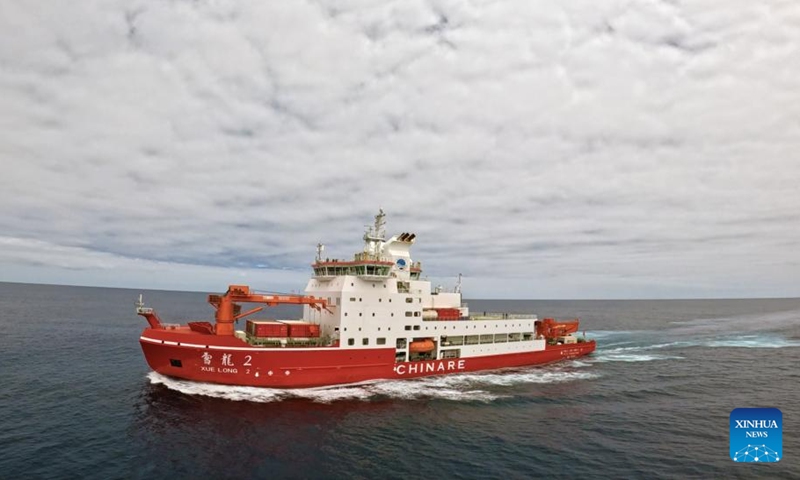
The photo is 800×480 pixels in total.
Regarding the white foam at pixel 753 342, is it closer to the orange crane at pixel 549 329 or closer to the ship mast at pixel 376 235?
the orange crane at pixel 549 329

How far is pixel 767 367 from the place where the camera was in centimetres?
4669

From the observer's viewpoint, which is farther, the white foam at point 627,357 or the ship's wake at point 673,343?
the ship's wake at point 673,343

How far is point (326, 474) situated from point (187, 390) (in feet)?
53.5

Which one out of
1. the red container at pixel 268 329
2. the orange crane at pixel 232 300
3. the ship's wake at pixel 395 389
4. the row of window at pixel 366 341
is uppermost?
the orange crane at pixel 232 300

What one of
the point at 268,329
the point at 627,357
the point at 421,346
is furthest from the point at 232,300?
the point at 627,357

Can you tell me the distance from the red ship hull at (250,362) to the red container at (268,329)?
78.9 inches

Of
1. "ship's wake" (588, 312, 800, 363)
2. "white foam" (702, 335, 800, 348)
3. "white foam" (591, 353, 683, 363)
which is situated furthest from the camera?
"white foam" (702, 335, 800, 348)

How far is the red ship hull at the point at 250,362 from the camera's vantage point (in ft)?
99.1

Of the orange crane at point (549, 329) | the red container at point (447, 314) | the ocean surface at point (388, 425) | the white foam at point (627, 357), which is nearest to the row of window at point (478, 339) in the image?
the red container at point (447, 314)

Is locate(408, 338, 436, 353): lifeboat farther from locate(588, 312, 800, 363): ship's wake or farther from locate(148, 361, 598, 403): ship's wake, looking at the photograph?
locate(588, 312, 800, 363): ship's wake

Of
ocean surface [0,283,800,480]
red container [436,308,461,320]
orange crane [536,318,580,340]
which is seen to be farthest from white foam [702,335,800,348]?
red container [436,308,461,320]

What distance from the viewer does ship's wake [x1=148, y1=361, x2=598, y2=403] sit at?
29.8 m

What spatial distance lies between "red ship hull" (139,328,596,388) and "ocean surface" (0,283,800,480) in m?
1.06

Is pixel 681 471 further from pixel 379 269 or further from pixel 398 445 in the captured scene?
pixel 379 269
